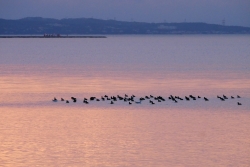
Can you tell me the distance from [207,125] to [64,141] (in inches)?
248

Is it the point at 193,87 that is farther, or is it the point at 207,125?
the point at 193,87

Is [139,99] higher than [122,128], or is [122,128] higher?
[139,99]

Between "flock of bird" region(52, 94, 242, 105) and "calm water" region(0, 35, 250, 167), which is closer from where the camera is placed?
"calm water" region(0, 35, 250, 167)

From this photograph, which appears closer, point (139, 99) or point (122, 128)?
point (122, 128)

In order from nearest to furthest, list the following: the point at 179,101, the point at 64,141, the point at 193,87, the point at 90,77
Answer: the point at 64,141
the point at 179,101
the point at 193,87
the point at 90,77

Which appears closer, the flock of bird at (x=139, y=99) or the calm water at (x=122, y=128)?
the calm water at (x=122, y=128)

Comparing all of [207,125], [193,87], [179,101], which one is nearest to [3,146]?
[207,125]

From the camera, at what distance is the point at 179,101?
1309 inches

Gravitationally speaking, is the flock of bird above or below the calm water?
above

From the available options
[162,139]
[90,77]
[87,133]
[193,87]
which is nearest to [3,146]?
[87,133]

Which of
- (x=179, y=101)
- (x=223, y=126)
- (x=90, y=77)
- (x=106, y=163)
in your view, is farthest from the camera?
(x=90, y=77)

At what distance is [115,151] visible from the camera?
21.0m

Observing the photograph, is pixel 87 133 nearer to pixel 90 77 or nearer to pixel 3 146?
pixel 3 146

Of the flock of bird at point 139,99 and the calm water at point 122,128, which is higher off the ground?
the flock of bird at point 139,99
